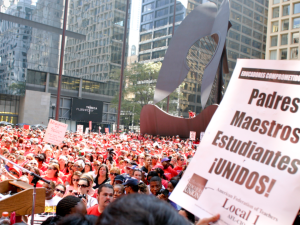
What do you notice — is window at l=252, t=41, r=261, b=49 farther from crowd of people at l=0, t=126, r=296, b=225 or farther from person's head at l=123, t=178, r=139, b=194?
person's head at l=123, t=178, r=139, b=194

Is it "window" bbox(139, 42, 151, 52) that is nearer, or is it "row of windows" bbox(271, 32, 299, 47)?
"row of windows" bbox(271, 32, 299, 47)

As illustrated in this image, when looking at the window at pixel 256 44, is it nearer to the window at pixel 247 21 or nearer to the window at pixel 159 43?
the window at pixel 247 21

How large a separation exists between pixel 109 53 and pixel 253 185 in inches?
2147

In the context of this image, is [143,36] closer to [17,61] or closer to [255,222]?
[17,61]

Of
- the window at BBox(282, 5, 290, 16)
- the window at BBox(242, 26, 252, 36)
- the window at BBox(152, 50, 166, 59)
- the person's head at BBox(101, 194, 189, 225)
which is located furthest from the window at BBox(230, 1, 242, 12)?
the person's head at BBox(101, 194, 189, 225)

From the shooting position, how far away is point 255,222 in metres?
1.77

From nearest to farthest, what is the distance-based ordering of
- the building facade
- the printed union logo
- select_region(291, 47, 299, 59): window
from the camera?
Answer: the printed union logo → select_region(291, 47, 299, 59): window → the building facade

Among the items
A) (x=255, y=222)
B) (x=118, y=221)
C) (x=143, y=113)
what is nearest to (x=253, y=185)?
(x=255, y=222)

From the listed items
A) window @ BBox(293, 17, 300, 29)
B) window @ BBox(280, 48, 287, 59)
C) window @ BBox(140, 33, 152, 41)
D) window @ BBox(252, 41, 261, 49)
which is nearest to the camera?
window @ BBox(293, 17, 300, 29)

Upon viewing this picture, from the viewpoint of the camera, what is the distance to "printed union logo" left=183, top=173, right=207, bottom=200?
2.07 meters

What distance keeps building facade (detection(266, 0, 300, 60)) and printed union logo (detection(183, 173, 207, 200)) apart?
2052 inches

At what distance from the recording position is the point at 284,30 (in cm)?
5219

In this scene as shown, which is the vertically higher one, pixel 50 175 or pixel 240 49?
pixel 240 49

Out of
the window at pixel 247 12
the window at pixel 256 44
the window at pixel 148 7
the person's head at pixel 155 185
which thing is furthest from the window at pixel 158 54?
the person's head at pixel 155 185
